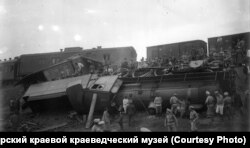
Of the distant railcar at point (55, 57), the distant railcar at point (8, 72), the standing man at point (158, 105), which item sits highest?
the distant railcar at point (55, 57)

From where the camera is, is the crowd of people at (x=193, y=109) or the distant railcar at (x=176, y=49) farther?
the distant railcar at (x=176, y=49)

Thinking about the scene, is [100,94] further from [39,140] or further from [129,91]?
[39,140]

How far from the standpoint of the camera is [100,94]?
18.2 meters

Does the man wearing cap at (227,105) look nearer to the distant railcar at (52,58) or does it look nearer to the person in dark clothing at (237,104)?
the person in dark clothing at (237,104)

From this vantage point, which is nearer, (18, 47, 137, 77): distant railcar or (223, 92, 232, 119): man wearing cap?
(223, 92, 232, 119): man wearing cap

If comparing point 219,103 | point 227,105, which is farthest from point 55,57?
point 227,105

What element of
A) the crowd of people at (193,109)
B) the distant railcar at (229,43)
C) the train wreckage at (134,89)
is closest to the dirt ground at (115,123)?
the crowd of people at (193,109)

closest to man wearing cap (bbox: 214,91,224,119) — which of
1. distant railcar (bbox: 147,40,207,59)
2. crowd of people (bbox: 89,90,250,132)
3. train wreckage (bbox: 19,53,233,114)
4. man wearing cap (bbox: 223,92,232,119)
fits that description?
crowd of people (bbox: 89,90,250,132)

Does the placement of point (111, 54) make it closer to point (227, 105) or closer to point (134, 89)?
point (134, 89)

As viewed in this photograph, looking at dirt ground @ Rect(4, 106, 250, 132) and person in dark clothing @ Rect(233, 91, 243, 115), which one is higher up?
person in dark clothing @ Rect(233, 91, 243, 115)

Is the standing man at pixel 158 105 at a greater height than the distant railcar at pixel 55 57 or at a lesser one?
lesser

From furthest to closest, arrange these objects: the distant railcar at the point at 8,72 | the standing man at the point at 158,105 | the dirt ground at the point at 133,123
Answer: the distant railcar at the point at 8,72, the standing man at the point at 158,105, the dirt ground at the point at 133,123

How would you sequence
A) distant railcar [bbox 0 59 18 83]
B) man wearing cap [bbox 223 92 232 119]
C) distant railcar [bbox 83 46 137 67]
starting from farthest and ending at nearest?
distant railcar [bbox 0 59 18 83]
distant railcar [bbox 83 46 137 67]
man wearing cap [bbox 223 92 232 119]

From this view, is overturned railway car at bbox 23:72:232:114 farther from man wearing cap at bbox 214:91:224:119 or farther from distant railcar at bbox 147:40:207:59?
distant railcar at bbox 147:40:207:59
